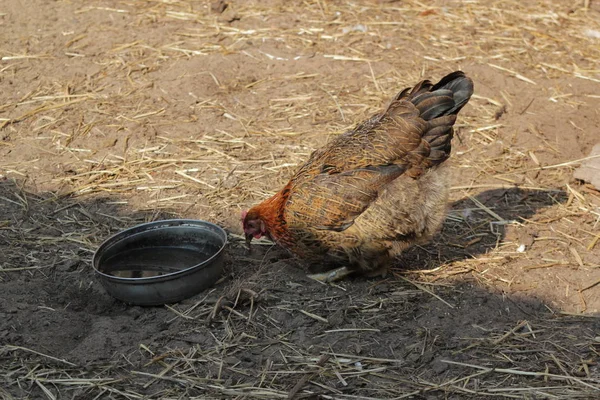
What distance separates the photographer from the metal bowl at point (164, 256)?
15.9 feet

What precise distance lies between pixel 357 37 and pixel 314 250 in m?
4.20

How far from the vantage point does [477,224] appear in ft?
19.2

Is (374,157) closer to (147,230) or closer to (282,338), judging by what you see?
(282,338)

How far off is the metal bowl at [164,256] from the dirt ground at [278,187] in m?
0.13

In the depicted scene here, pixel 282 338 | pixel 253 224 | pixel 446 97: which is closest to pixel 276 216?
pixel 253 224

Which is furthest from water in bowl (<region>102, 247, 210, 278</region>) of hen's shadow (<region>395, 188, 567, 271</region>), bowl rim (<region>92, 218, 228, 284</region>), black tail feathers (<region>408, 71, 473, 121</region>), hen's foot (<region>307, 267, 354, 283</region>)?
black tail feathers (<region>408, 71, 473, 121</region>)

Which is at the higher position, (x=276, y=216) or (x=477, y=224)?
(x=276, y=216)

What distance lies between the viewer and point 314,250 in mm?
4965

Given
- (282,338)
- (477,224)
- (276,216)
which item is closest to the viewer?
(282,338)

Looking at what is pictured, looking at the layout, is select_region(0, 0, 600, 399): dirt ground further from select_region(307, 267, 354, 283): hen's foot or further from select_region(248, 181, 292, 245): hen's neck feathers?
select_region(248, 181, 292, 245): hen's neck feathers

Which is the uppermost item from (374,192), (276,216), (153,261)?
(374,192)

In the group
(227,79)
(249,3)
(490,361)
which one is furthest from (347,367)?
(249,3)

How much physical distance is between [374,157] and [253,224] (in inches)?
37.2

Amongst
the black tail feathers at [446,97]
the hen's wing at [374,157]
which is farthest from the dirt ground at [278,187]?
the black tail feathers at [446,97]
